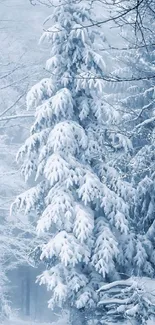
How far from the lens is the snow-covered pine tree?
13039 mm

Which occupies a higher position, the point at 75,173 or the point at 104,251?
the point at 75,173

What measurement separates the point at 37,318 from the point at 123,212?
2567cm

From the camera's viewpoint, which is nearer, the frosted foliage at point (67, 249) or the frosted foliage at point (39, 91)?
the frosted foliage at point (67, 249)

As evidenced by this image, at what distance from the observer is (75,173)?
1338 centimetres

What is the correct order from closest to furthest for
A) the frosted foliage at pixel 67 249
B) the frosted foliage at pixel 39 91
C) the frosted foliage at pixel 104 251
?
the frosted foliage at pixel 67 249 < the frosted foliage at pixel 104 251 < the frosted foliage at pixel 39 91

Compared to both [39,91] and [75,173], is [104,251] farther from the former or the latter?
[39,91]

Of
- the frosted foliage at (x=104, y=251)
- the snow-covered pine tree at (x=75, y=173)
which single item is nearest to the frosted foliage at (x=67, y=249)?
the snow-covered pine tree at (x=75, y=173)

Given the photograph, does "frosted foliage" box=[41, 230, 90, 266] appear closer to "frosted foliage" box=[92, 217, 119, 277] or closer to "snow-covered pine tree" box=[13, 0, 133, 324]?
"snow-covered pine tree" box=[13, 0, 133, 324]

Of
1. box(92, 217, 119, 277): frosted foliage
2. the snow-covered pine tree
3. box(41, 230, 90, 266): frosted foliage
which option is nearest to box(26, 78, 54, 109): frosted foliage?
the snow-covered pine tree

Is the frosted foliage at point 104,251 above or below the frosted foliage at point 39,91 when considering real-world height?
below

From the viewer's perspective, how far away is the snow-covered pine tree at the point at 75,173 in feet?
42.8

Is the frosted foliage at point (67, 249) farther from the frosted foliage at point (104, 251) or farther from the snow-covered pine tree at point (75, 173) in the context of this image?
the frosted foliage at point (104, 251)

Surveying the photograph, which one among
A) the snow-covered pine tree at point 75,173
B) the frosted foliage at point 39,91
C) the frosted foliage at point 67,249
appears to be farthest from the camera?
the frosted foliage at point 39,91

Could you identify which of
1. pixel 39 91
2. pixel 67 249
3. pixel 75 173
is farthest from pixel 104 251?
pixel 39 91
